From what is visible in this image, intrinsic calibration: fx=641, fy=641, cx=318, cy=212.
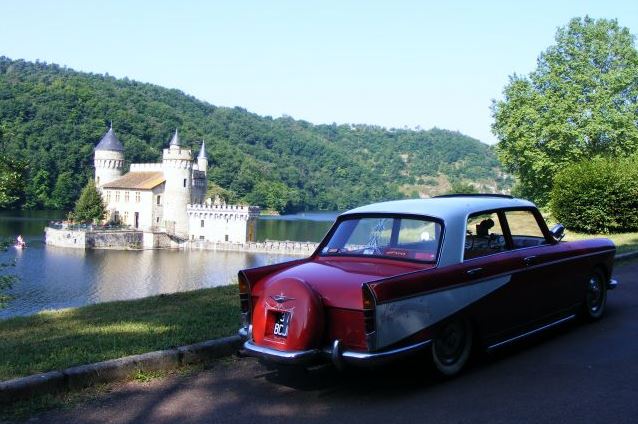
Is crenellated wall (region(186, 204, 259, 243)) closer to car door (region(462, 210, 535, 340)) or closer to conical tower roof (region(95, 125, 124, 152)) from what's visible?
conical tower roof (region(95, 125, 124, 152))

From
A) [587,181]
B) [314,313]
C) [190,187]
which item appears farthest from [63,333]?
[190,187]

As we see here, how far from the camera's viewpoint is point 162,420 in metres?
4.79

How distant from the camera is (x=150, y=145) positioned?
5546 inches

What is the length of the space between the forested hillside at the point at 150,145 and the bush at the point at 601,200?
8160 cm

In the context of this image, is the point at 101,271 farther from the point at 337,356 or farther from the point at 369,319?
the point at 369,319

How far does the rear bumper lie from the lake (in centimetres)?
3132

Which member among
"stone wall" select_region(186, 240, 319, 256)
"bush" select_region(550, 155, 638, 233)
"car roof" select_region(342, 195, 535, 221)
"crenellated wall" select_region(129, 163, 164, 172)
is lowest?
"stone wall" select_region(186, 240, 319, 256)

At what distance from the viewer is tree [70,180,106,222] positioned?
93000 millimetres

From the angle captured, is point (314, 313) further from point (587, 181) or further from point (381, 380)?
point (587, 181)

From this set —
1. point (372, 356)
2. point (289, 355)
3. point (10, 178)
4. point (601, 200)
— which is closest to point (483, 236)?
point (372, 356)

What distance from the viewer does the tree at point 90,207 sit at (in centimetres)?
9300

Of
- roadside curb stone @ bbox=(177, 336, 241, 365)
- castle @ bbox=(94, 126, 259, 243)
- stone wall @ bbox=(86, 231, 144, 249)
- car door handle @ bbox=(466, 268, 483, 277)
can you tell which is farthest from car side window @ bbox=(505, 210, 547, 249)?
castle @ bbox=(94, 126, 259, 243)

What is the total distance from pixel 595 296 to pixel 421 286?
3545mm

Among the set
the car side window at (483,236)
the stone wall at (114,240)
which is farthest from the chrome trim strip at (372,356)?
the stone wall at (114,240)
